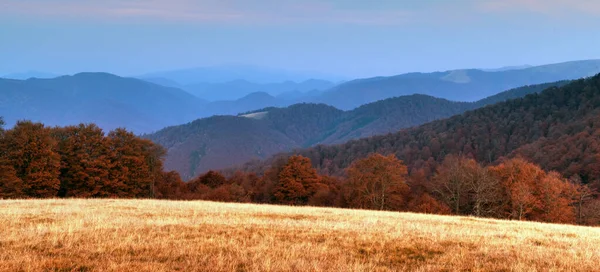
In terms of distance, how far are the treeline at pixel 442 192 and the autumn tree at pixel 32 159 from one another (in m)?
19.8

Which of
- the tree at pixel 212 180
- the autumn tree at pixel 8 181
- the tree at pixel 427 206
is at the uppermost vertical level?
the autumn tree at pixel 8 181

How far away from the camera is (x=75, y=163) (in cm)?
5712

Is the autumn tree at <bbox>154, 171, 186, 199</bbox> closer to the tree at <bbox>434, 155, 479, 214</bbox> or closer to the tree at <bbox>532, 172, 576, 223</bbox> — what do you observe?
the tree at <bbox>434, 155, 479, 214</bbox>

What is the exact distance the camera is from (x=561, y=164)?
11844 cm

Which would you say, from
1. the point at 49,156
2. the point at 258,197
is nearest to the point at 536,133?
the point at 258,197

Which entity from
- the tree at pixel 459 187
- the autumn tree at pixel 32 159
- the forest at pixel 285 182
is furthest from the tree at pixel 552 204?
the autumn tree at pixel 32 159

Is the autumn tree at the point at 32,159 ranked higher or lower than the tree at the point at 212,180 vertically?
Result: higher

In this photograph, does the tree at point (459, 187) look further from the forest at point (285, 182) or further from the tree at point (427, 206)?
the tree at point (427, 206)

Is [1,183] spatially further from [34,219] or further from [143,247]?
[143,247]

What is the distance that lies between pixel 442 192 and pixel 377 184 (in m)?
10.8

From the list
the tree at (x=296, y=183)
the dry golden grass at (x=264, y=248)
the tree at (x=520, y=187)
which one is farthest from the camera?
the tree at (x=296, y=183)

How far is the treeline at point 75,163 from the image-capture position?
51.1m

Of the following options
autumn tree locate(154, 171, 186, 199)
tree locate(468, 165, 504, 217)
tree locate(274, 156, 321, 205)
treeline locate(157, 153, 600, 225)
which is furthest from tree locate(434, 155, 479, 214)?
autumn tree locate(154, 171, 186, 199)

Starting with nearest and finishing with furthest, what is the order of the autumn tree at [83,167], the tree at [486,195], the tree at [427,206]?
the tree at [427,206], the autumn tree at [83,167], the tree at [486,195]
